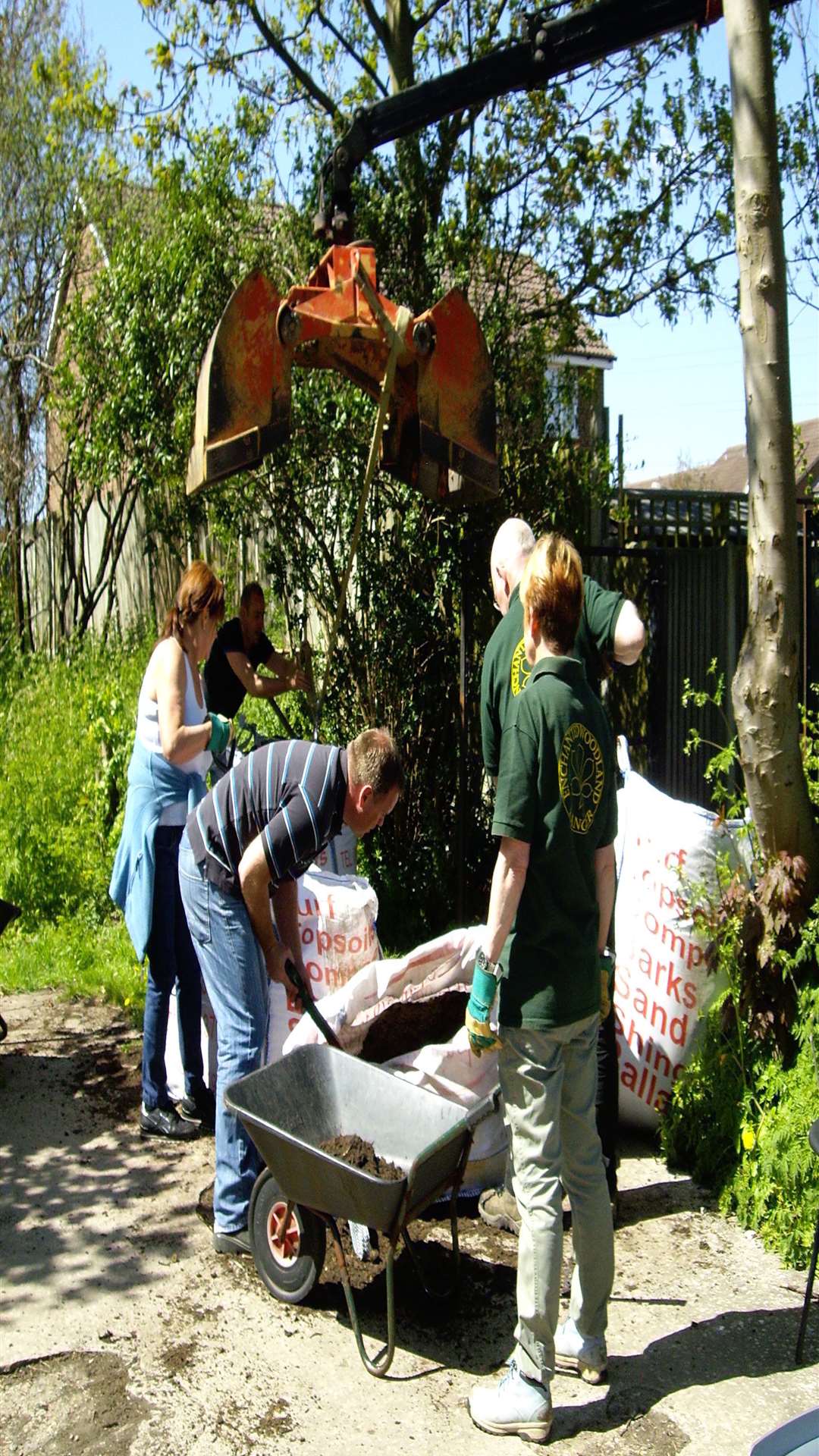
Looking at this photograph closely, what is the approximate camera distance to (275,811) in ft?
12.2

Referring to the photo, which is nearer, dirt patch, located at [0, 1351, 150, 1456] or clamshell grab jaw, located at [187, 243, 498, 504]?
dirt patch, located at [0, 1351, 150, 1456]

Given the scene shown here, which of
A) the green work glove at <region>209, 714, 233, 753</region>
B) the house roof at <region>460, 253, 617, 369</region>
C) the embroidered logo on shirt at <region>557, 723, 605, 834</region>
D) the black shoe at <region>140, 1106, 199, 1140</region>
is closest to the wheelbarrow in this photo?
the embroidered logo on shirt at <region>557, 723, 605, 834</region>

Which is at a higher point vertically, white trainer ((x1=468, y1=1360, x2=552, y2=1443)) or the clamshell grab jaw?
the clamshell grab jaw

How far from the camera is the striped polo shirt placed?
11.7 feet

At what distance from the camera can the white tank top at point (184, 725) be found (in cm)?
480

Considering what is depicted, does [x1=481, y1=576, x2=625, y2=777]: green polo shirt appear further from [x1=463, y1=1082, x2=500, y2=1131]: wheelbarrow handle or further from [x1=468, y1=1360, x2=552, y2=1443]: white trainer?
[x1=468, y1=1360, x2=552, y2=1443]: white trainer

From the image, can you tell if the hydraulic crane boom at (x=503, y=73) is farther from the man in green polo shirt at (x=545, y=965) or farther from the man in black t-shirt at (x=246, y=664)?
the man in green polo shirt at (x=545, y=965)

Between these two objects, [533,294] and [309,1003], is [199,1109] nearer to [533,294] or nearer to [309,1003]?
[309,1003]

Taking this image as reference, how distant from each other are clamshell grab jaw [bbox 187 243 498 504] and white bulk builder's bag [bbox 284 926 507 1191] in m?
1.91

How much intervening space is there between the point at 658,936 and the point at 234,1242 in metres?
1.75

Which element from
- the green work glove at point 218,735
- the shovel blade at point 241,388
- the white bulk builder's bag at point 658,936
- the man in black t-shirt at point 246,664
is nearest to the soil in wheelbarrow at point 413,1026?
the white bulk builder's bag at point 658,936

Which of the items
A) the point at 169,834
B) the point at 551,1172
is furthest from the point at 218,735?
the point at 551,1172

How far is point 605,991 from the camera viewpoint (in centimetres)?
370

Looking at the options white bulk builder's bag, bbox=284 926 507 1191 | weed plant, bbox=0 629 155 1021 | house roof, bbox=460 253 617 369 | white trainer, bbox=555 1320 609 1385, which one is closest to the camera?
white trainer, bbox=555 1320 609 1385
